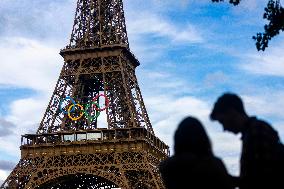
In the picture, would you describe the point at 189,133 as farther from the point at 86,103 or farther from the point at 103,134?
the point at 86,103

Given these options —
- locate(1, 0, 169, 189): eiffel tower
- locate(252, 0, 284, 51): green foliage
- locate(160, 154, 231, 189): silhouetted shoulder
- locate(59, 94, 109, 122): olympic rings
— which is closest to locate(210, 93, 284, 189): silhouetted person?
locate(160, 154, 231, 189): silhouetted shoulder

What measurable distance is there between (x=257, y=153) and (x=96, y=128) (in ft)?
149

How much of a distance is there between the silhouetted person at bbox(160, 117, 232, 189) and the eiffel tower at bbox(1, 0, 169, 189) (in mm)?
37790

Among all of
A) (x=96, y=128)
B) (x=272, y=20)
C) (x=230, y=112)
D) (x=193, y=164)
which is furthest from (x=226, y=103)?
(x=96, y=128)

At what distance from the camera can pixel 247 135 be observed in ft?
14.1

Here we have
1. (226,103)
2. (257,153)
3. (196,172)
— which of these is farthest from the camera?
(226,103)

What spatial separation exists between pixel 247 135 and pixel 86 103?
48.1m

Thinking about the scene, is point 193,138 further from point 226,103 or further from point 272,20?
point 272,20

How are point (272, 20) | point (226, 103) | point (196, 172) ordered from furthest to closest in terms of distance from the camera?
point (272, 20)
point (226, 103)
point (196, 172)

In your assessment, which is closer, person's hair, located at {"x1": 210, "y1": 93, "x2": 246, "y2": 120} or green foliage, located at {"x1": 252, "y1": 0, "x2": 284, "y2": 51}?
person's hair, located at {"x1": 210, "y1": 93, "x2": 246, "y2": 120}

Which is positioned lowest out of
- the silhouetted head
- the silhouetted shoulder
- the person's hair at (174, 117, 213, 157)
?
the silhouetted shoulder

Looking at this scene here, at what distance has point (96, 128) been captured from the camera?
49.2 meters

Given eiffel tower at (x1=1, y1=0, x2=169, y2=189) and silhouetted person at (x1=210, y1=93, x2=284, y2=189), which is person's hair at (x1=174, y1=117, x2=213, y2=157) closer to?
silhouetted person at (x1=210, y1=93, x2=284, y2=189)

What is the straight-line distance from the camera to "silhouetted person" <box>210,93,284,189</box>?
412cm
